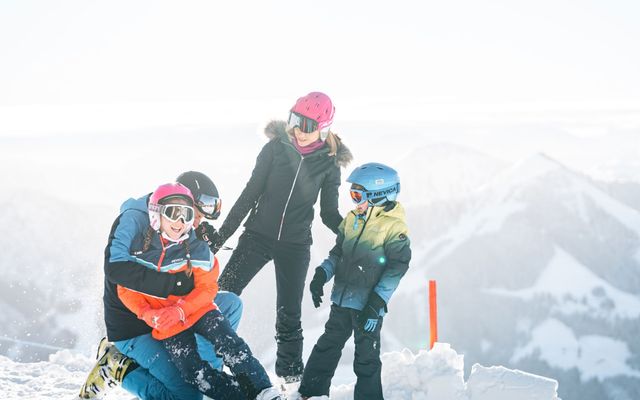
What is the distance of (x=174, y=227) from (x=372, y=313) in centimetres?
193

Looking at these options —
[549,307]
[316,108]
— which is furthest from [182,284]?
[549,307]

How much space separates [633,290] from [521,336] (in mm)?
43067

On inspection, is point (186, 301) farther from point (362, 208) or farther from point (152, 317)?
point (362, 208)

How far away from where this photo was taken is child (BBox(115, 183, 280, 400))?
15.0 ft

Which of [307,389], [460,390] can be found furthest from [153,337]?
[460,390]

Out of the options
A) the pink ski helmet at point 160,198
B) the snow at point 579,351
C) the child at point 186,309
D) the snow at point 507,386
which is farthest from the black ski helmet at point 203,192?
the snow at point 579,351

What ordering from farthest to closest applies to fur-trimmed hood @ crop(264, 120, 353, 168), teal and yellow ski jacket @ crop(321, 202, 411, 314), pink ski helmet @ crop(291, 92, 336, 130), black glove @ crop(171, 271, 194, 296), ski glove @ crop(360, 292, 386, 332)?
fur-trimmed hood @ crop(264, 120, 353, 168) → pink ski helmet @ crop(291, 92, 336, 130) → teal and yellow ski jacket @ crop(321, 202, 411, 314) → ski glove @ crop(360, 292, 386, 332) → black glove @ crop(171, 271, 194, 296)

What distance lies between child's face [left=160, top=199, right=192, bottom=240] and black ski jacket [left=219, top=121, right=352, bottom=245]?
1.57 meters

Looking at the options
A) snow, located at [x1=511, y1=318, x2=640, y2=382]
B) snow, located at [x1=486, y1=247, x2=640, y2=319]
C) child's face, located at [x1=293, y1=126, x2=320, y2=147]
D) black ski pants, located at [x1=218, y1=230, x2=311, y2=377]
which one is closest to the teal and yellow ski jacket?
black ski pants, located at [x1=218, y1=230, x2=311, y2=377]

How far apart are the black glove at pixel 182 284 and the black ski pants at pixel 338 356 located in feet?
4.82

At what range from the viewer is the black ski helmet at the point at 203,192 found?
526 centimetres

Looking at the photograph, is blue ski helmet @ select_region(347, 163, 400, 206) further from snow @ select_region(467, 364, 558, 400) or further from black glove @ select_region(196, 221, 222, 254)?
snow @ select_region(467, 364, 558, 400)

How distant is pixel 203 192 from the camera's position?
5.27 m

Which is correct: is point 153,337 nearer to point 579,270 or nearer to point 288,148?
point 288,148
